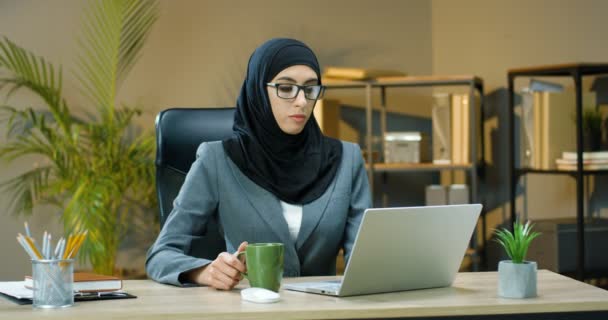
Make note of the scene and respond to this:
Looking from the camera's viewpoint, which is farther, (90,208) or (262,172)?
(90,208)

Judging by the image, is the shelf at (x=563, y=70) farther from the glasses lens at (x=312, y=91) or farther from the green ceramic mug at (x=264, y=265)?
the green ceramic mug at (x=264, y=265)

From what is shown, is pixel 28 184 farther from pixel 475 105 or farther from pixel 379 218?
pixel 379 218

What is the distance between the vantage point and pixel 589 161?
3723 mm

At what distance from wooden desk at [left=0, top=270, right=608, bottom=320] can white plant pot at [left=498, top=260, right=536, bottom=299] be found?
2cm

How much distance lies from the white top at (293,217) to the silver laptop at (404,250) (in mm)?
398

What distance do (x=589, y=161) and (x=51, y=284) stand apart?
2801mm

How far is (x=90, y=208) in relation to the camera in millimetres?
3850

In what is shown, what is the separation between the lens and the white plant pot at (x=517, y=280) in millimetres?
1558

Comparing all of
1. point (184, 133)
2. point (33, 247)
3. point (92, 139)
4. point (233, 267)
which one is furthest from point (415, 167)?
point (33, 247)

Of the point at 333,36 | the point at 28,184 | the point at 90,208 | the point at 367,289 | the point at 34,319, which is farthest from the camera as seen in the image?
the point at 333,36

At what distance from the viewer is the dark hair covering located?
2.13 metres

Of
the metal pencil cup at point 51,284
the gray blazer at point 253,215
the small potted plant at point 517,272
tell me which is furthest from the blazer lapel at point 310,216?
the metal pencil cup at point 51,284

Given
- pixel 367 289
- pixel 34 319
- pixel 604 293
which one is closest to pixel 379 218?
pixel 367 289

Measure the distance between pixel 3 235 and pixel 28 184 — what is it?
0.94 ft
